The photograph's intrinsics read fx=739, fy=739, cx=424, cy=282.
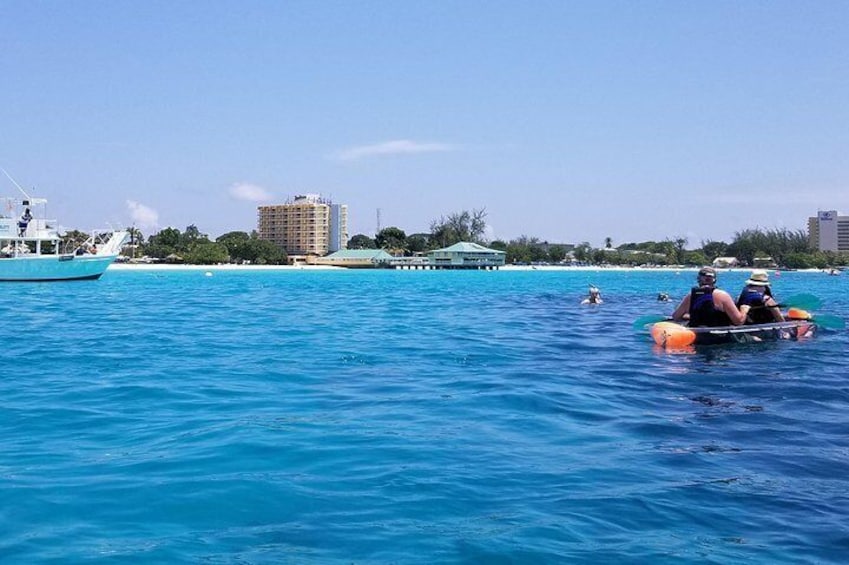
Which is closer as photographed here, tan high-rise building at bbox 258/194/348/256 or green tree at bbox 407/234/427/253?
green tree at bbox 407/234/427/253

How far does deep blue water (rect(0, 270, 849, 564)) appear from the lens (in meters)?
4.16

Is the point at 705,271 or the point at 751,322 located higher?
the point at 705,271

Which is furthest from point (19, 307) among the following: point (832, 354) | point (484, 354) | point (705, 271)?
point (832, 354)

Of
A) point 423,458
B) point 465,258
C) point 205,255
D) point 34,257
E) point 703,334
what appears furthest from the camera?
point 465,258

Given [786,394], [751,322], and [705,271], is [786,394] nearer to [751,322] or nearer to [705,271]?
[705,271]

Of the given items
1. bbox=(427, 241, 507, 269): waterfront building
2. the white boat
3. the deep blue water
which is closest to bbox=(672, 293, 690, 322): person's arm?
the deep blue water

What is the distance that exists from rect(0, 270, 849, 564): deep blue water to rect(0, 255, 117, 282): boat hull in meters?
41.5

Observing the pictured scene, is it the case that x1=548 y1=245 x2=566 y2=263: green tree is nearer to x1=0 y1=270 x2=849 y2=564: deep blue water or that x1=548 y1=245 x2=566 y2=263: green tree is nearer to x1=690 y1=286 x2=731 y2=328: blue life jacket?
x1=690 y1=286 x2=731 y2=328: blue life jacket

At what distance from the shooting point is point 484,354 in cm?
1277

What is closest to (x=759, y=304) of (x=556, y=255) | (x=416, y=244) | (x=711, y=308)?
(x=711, y=308)

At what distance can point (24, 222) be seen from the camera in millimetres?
50844

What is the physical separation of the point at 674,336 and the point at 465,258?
378 feet

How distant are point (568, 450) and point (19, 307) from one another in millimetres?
25456

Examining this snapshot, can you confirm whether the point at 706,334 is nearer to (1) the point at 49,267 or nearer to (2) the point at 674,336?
(2) the point at 674,336
